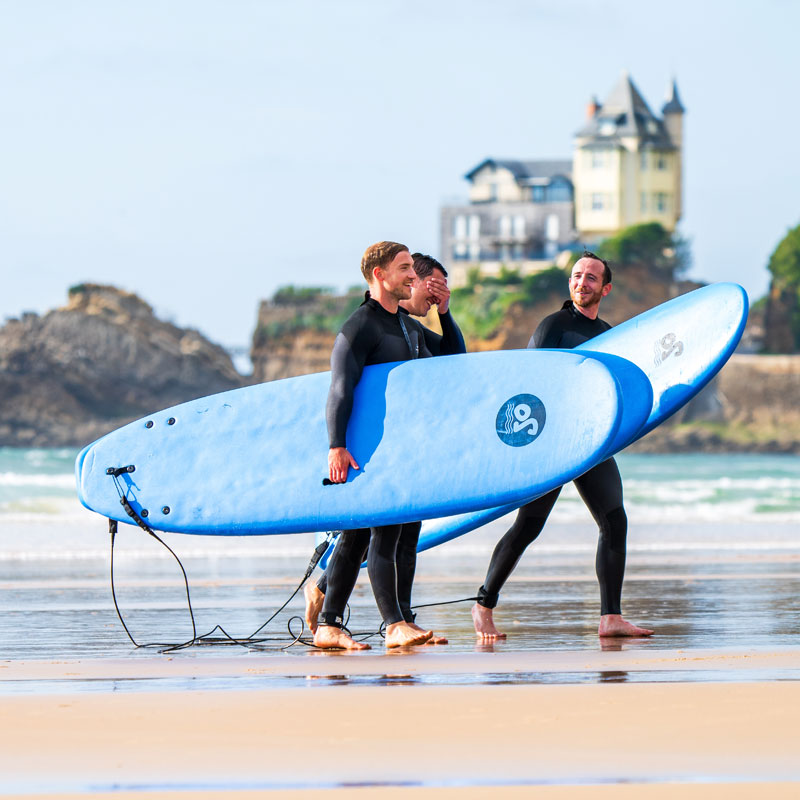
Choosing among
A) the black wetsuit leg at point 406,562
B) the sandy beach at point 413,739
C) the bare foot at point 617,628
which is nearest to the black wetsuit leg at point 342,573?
the black wetsuit leg at point 406,562

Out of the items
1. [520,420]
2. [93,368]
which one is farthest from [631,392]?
[93,368]

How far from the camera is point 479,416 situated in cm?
455

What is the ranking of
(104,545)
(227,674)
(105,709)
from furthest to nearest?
1. (104,545)
2. (227,674)
3. (105,709)

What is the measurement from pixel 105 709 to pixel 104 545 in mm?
8220

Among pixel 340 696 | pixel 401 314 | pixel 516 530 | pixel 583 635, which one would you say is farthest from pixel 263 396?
pixel 340 696

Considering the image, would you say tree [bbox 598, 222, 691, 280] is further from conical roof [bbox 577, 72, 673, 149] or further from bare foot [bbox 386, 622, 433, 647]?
bare foot [bbox 386, 622, 433, 647]

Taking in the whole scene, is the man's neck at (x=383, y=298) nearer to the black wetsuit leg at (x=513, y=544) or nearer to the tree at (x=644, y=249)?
the black wetsuit leg at (x=513, y=544)

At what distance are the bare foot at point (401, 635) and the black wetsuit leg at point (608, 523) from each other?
2.16 ft

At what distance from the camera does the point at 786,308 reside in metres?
81.4

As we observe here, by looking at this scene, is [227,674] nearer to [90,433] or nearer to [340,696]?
[340,696]

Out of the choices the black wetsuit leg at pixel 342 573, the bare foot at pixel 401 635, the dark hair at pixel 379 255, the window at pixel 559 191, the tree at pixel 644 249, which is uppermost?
the window at pixel 559 191

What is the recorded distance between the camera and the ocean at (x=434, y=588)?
4773 millimetres

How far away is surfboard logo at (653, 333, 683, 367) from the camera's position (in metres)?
4.82

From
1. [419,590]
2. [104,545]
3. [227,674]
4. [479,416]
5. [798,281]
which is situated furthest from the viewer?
[798,281]
